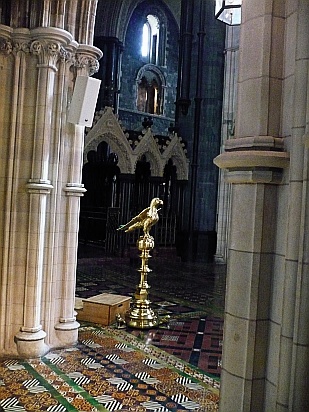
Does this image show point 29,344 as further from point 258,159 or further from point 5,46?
point 258,159

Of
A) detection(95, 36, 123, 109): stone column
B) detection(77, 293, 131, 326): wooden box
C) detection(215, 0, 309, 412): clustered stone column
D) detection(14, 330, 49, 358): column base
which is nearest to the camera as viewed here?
detection(215, 0, 309, 412): clustered stone column

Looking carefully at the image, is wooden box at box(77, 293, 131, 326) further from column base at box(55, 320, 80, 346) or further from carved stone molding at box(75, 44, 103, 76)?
carved stone molding at box(75, 44, 103, 76)

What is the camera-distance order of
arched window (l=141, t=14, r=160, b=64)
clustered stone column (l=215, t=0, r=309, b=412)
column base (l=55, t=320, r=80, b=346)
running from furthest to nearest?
arched window (l=141, t=14, r=160, b=64), column base (l=55, t=320, r=80, b=346), clustered stone column (l=215, t=0, r=309, b=412)

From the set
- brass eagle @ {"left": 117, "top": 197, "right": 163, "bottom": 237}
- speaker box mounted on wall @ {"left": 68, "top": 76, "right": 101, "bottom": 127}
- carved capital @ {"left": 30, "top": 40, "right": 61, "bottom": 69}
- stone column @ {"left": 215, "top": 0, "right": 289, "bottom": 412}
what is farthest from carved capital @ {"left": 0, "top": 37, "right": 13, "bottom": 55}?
stone column @ {"left": 215, "top": 0, "right": 289, "bottom": 412}

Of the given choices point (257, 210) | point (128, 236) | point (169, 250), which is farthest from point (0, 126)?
point (169, 250)

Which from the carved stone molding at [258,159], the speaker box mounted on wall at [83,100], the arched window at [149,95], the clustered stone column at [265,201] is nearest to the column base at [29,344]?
the speaker box mounted on wall at [83,100]

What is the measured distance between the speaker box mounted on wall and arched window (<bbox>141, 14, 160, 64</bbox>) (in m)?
16.0

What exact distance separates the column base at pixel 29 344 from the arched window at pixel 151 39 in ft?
56.8

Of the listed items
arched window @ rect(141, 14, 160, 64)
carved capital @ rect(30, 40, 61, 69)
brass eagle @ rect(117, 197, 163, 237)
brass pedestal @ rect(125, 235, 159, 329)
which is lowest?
brass pedestal @ rect(125, 235, 159, 329)

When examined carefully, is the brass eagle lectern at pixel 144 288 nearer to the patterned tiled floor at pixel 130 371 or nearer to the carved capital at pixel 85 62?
the patterned tiled floor at pixel 130 371

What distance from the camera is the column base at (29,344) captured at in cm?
484

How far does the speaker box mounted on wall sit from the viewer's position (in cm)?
514

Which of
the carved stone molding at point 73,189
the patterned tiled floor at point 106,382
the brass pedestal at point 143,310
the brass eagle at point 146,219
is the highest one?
the carved stone molding at point 73,189

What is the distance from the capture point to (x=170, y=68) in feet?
69.7
